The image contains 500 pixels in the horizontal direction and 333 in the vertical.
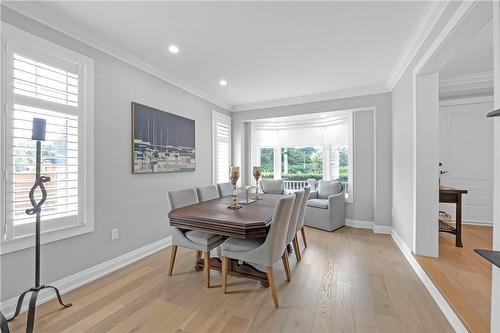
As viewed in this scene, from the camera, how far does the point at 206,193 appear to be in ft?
10.4

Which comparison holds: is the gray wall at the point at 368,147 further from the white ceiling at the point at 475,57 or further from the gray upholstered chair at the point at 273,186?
the gray upholstered chair at the point at 273,186

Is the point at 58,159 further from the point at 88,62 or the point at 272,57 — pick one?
the point at 272,57

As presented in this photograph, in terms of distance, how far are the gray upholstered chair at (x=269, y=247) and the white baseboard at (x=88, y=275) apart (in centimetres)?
143

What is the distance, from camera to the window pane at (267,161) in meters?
5.56

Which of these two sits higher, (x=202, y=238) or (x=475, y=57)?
(x=475, y=57)

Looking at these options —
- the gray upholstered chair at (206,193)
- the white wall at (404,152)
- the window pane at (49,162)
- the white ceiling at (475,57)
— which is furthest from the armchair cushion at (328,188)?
the window pane at (49,162)

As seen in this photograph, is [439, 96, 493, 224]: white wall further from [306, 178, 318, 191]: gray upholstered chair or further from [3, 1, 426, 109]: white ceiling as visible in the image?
[306, 178, 318, 191]: gray upholstered chair

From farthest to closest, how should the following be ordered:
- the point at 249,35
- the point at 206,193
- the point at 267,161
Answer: the point at 267,161, the point at 206,193, the point at 249,35

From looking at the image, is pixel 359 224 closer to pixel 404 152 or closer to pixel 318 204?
pixel 318 204

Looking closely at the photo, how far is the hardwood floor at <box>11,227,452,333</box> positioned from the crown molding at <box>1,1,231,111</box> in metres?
2.56

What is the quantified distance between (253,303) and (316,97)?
3714 mm

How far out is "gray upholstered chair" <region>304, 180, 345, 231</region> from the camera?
13.0ft

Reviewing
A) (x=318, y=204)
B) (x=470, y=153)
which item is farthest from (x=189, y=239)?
(x=470, y=153)

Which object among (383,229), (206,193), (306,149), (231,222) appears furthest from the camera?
(306,149)
